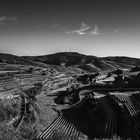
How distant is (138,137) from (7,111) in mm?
13285

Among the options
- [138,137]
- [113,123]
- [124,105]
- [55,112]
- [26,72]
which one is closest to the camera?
[138,137]

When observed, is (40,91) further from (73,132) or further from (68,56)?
(68,56)

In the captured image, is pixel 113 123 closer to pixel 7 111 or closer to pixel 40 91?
pixel 7 111

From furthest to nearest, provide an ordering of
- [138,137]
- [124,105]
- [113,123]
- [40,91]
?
[40,91] → [124,105] → [113,123] → [138,137]

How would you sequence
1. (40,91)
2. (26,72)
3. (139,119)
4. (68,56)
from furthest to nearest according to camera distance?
(68,56)
(26,72)
(40,91)
(139,119)

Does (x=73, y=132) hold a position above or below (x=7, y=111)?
below

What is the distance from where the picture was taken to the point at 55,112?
24344mm

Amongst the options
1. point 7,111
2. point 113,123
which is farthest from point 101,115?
point 7,111

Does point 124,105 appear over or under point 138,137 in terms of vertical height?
over

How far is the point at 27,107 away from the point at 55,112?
14.2ft

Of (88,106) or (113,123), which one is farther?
(88,106)

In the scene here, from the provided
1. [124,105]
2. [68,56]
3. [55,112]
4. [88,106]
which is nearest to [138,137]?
[124,105]

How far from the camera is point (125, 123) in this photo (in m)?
19.0

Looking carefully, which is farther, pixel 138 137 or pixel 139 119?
pixel 139 119
